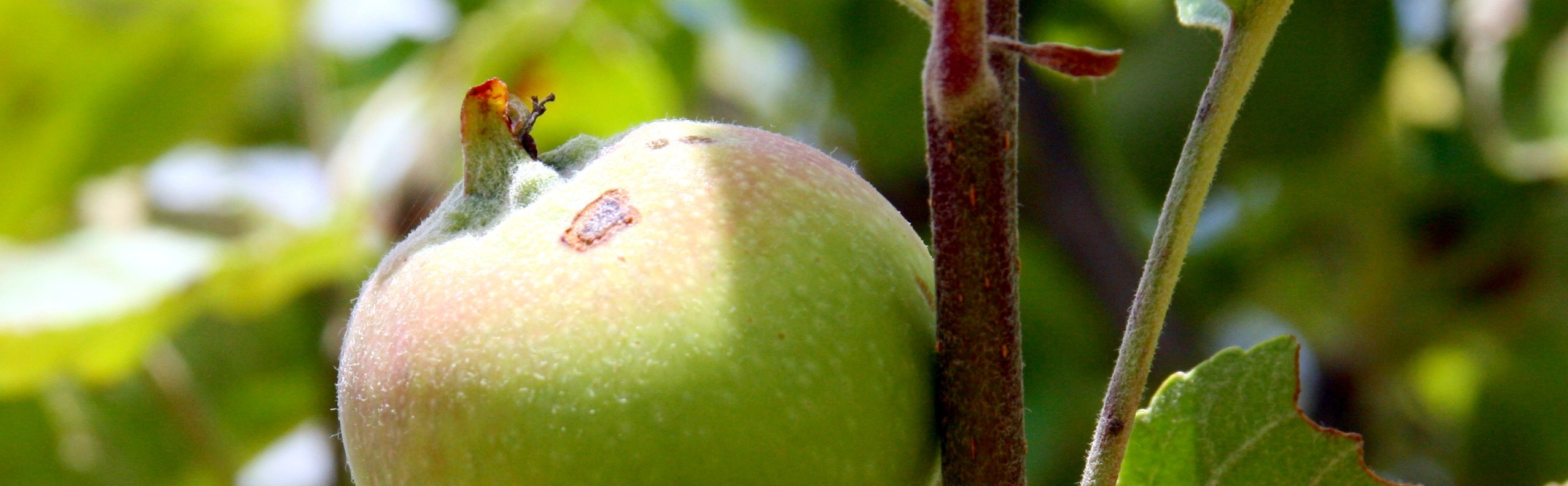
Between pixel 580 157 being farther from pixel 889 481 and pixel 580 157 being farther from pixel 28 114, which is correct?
pixel 28 114

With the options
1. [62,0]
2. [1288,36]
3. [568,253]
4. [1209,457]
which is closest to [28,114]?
[62,0]

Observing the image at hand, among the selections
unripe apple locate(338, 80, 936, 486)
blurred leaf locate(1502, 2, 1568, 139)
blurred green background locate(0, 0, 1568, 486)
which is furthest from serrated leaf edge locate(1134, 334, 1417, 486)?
blurred leaf locate(1502, 2, 1568, 139)

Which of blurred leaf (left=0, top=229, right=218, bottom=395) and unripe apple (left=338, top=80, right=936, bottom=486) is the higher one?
blurred leaf (left=0, top=229, right=218, bottom=395)

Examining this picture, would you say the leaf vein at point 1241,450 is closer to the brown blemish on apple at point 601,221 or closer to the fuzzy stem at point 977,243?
the fuzzy stem at point 977,243

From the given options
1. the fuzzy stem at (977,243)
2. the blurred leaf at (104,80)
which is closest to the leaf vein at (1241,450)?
the fuzzy stem at (977,243)

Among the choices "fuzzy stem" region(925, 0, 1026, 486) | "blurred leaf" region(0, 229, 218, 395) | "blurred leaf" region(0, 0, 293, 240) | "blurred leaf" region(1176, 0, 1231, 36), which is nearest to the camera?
"fuzzy stem" region(925, 0, 1026, 486)

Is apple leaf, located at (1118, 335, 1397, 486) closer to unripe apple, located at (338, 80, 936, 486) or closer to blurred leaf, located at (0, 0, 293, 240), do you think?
unripe apple, located at (338, 80, 936, 486)
